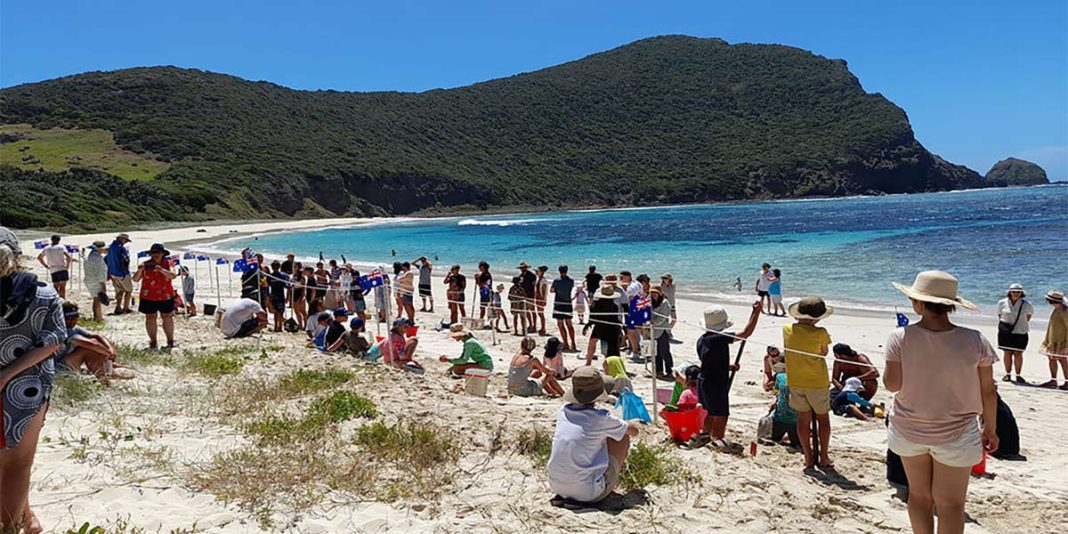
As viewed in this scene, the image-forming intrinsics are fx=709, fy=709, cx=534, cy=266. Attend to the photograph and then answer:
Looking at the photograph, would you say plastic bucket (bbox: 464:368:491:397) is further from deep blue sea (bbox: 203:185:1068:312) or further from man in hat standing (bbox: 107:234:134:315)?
deep blue sea (bbox: 203:185:1068:312)

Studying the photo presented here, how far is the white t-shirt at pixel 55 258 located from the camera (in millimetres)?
13102

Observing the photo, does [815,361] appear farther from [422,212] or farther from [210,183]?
[422,212]

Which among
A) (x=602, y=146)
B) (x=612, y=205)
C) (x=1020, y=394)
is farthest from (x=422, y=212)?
(x=1020, y=394)

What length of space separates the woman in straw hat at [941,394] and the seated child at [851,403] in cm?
427

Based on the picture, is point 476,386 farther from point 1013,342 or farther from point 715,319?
point 1013,342

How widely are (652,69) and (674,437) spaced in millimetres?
189486

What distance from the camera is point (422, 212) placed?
103188mm

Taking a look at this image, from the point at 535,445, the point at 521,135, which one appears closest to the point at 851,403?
the point at 535,445

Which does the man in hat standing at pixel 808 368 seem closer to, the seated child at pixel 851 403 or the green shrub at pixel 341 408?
the seated child at pixel 851 403

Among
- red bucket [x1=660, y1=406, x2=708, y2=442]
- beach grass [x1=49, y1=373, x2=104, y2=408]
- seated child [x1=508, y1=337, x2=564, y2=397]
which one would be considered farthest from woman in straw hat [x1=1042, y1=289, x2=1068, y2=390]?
beach grass [x1=49, y1=373, x2=104, y2=408]

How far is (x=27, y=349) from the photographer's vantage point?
3.32 m

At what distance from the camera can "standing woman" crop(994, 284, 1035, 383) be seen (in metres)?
9.94

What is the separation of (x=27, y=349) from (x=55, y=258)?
11.9 m

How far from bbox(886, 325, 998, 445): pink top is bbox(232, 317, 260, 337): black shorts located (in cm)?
1064
